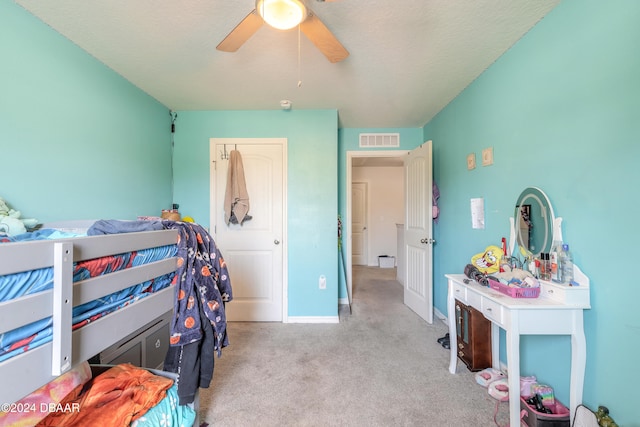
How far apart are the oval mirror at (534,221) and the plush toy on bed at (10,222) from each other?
2873mm

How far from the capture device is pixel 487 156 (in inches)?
80.1

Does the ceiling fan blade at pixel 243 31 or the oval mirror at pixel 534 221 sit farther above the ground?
the ceiling fan blade at pixel 243 31

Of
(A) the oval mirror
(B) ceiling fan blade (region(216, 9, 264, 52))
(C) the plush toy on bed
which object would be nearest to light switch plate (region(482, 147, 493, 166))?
(A) the oval mirror

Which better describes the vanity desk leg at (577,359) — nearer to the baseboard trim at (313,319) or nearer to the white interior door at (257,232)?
the baseboard trim at (313,319)

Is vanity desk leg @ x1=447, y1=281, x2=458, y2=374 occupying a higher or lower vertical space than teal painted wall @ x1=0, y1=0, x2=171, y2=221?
lower

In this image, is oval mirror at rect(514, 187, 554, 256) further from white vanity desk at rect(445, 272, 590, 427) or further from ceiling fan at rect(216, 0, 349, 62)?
ceiling fan at rect(216, 0, 349, 62)

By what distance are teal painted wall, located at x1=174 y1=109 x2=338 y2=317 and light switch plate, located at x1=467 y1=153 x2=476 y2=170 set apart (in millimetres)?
1309

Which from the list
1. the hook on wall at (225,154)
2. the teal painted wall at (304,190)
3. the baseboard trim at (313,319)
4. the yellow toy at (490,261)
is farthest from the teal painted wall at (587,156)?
the hook on wall at (225,154)

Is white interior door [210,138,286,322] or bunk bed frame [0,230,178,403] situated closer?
bunk bed frame [0,230,178,403]

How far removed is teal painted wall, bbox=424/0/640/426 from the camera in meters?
1.11

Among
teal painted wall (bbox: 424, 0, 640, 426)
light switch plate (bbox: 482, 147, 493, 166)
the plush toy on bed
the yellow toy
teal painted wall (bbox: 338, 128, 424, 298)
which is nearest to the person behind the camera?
teal painted wall (bbox: 424, 0, 640, 426)

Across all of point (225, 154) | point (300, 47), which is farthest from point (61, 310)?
point (225, 154)

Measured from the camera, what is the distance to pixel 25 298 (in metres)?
0.66

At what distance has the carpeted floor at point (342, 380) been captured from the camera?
150cm
